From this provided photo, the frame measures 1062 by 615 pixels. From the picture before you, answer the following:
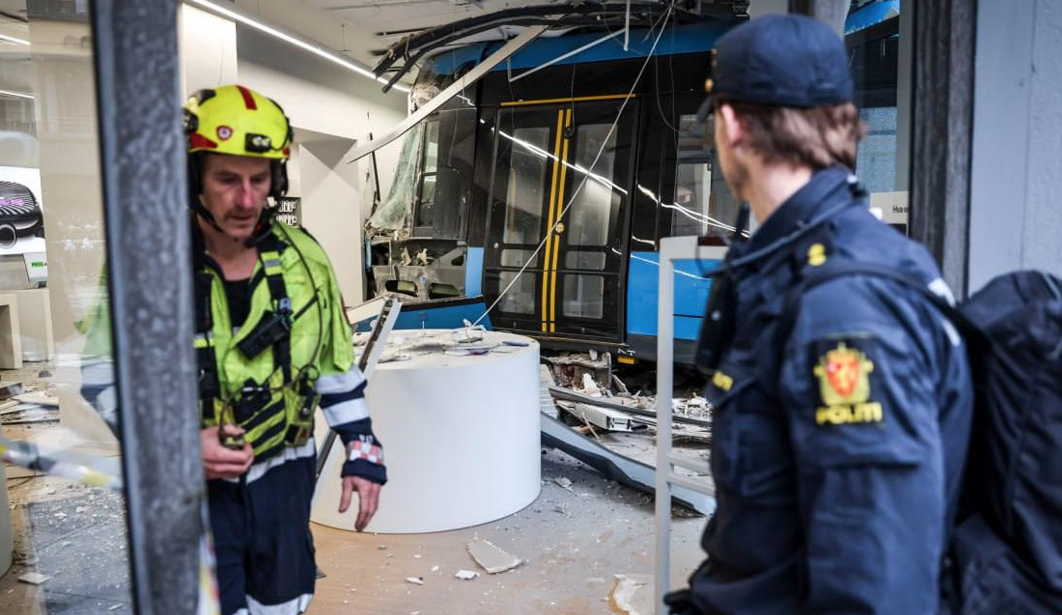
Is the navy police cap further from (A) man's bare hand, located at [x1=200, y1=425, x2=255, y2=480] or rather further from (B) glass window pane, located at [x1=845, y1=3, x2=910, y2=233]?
(B) glass window pane, located at [x1=845, y1=3, x2=910, y2=233]

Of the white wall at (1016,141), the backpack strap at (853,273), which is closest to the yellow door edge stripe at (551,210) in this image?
the white wall at (1016,141)

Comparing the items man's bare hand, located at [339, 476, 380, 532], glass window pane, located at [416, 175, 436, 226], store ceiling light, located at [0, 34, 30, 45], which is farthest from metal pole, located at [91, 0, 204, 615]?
store ceiling light, located at [0, 34, 30, 45]

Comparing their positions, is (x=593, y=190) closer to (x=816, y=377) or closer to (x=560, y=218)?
(x=560, y=218)

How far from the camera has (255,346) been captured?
183 cm

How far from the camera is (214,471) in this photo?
1.76 meters

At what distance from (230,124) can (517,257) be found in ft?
17.7

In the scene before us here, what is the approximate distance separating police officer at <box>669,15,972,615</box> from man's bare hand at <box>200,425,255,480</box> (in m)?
1.11

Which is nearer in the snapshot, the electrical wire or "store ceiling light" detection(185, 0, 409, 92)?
"store ceiling light" detection(185, 0, 409, 92)

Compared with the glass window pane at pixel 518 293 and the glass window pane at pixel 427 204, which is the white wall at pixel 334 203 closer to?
the glass window pane at pixel 427 204

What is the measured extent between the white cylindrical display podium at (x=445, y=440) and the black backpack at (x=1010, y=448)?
10.2 ft

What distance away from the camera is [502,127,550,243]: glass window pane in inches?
277

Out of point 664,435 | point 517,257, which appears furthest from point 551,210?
point 664,435

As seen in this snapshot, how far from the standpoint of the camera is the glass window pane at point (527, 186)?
7.04m

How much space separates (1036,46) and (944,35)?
1.14 ft
